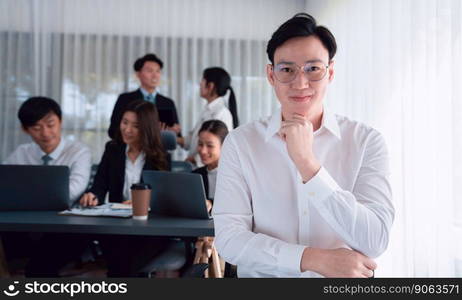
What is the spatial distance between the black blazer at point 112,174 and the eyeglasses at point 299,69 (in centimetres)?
170

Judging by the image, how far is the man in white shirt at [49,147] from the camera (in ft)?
9.40

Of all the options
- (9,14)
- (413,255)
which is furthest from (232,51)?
(413,255)

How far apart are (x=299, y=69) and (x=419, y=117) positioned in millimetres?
1832

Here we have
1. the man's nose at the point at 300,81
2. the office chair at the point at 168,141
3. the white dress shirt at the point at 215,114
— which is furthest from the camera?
the white dress shirt at the point at 215,114

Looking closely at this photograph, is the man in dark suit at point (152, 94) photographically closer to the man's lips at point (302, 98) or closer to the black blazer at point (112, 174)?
the black blazer at point (112, 174)

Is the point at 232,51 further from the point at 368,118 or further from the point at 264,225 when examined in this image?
the point at 264,225

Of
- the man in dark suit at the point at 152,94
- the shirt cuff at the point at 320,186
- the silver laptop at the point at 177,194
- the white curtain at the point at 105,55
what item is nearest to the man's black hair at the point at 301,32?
the shirt cuff at the point at 320,186

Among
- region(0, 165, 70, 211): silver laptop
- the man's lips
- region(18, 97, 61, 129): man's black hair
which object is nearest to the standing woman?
region(18, 97, 61, 129): man's black hair

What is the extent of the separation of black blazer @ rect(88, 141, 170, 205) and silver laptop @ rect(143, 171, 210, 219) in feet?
1.70

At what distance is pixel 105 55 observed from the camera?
6.11 m

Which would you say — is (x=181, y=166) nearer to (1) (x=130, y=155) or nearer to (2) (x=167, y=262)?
(1) (x=130, y=155)

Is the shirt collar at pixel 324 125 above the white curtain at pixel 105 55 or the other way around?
the other way around

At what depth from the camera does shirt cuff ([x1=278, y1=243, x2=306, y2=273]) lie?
1.22 m

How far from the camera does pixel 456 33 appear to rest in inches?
97.3
